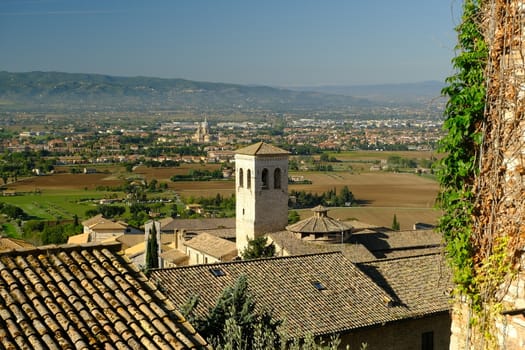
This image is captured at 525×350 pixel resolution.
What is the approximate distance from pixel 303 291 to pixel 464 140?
428 inches

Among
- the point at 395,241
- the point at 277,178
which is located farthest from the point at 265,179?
the point at 395,241

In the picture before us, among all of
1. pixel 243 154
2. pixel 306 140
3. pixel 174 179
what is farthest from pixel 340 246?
pixel 306 140

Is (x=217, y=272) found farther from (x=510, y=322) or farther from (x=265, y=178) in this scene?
(x=265, y=178)

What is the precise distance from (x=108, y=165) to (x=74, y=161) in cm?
910

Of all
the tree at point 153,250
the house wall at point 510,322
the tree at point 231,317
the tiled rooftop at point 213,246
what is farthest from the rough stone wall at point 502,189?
the tree at point 153,250

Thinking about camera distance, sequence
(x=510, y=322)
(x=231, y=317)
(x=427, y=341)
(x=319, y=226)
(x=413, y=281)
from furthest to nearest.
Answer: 1. (x=319, y=226)
2. (x=413, y=281)
3. (x=427, y=341)
4. (x=231, y=317)
5. (x=510, y=322)

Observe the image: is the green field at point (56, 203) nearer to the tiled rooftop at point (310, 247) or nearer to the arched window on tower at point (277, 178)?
the arched window on tower at point (277, 178)

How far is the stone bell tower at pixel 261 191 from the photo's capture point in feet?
109

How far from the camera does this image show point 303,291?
1619cm

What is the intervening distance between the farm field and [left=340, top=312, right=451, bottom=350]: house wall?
3776cm

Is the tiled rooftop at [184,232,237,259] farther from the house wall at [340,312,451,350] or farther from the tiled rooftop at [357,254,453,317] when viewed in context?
the house wall at [340,312,451,350]

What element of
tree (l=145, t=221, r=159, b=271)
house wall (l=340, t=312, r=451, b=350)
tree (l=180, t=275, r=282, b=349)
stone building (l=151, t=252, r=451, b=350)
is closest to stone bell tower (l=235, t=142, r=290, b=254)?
tree (l=145, t=221, r=159, b=271)

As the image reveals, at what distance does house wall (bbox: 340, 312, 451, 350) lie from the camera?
15.2 meters

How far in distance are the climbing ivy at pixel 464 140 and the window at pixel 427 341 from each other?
11.2 meters
